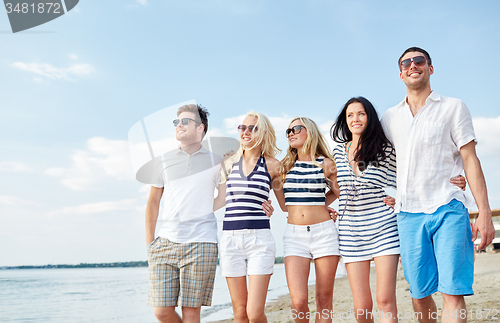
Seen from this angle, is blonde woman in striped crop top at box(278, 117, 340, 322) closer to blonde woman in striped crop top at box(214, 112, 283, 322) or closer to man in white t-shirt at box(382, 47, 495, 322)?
blonde woman in striped crop top at box(214, 112, 283, 322)

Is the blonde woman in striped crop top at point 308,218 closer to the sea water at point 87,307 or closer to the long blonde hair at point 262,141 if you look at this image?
the long blonde hair at point 262,141

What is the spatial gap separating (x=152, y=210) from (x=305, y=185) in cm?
184

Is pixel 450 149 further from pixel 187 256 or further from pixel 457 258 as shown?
pixel 187 256

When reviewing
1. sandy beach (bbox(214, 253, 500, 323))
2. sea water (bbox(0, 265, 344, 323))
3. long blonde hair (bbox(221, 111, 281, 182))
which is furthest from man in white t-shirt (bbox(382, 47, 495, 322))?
sea water (bbox(0, 265, 344, 323))

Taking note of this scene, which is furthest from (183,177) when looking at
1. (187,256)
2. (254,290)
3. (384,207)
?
(384,207)

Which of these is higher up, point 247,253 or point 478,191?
point 478,191

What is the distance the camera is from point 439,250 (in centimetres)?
327

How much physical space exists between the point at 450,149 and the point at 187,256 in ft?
9.34

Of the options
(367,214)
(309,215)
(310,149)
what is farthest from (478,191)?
(310,149)

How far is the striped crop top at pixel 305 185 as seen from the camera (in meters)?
4.16

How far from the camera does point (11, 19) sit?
6.02m

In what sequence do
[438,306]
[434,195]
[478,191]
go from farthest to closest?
[438,306] → [434,195] → [478,191]

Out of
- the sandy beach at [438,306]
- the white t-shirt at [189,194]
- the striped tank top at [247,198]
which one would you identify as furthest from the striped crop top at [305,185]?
the sandy beach at [438,306]

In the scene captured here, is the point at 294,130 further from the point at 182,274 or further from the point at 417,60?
the point at 182,274
